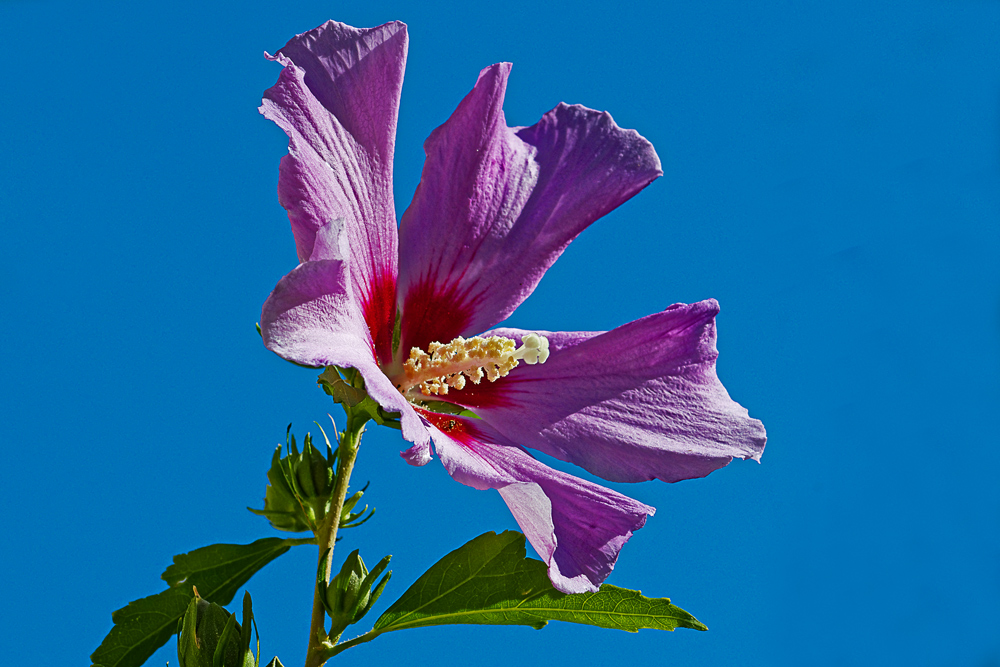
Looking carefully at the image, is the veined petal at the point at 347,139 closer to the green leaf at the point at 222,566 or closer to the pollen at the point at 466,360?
the pollen at the point at 466,360

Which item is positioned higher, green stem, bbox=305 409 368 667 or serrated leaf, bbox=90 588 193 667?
green stem, bbox=305 409 368 667

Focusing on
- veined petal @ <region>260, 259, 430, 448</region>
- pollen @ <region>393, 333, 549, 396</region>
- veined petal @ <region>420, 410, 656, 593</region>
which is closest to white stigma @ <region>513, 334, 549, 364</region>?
pollen @ <region>393, 333, 549, 396</region>

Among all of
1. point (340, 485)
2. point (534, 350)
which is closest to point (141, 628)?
point (340, 485)

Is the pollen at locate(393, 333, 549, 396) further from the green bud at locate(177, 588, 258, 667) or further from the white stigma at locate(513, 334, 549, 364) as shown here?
the green bud at locate(177, 588, 258, 667)

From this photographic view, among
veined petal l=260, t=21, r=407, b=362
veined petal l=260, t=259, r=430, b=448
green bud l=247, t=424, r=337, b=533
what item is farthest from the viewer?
green bud l=247, t=424, r=337, b=533

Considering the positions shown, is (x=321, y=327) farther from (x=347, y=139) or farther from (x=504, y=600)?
(x=504, y=600)

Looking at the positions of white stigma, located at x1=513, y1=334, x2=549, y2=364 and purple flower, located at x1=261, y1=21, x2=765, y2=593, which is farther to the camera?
white stigma, located at x1=513, y1=334, x2=549, y2=364

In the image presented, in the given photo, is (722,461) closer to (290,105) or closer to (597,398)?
(597,398)

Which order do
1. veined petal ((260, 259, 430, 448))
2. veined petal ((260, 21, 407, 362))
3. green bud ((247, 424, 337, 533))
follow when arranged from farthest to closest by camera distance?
green bud ((247, 424, 337, 533)) → veined petal ((260, 21, 407, 362)) → veined petal ((260, 259, 430, 448))
